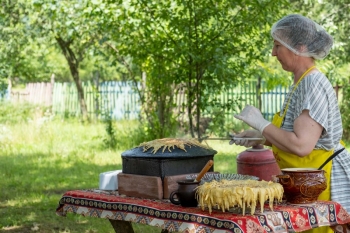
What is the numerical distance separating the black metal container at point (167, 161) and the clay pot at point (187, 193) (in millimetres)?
318

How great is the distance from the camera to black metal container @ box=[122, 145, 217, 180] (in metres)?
3.77

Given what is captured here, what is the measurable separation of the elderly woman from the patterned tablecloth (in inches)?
10.7

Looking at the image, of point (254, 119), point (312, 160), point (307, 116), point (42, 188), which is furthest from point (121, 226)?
point (42, 188)

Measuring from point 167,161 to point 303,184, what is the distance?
0.75m

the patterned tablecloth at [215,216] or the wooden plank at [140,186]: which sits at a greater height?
the wooden plank at [140,186]

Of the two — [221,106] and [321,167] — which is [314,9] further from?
[321,167]

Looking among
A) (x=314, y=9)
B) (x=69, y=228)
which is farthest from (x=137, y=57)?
(x=314, y=9)

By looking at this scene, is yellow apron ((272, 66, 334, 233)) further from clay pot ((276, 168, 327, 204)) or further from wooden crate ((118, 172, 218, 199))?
wooden crate ((118, 172, 218, 199))

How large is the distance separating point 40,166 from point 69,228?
179 inches

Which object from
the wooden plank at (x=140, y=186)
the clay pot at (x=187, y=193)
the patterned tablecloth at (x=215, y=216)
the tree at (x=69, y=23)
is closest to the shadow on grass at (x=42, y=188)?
the tree at (x=69, y=23)

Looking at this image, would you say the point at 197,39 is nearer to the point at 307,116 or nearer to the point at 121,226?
the point at 121,226

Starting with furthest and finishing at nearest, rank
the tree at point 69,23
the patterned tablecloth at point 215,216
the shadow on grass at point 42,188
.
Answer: the tree at point 69,23
the shadow on grass at point 42,188
the patterned tablecloth at point 215,216

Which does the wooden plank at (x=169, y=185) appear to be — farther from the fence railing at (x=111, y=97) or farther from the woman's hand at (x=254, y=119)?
the fence railing at (x=111, y=97)

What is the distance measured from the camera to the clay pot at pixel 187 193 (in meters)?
3.42
